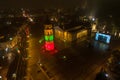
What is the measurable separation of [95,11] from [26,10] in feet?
175

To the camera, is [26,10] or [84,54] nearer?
[84,54]

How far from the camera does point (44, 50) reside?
35844 millimetres

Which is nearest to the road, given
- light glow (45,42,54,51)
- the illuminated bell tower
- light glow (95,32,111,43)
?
light glow (45,42,54,51)

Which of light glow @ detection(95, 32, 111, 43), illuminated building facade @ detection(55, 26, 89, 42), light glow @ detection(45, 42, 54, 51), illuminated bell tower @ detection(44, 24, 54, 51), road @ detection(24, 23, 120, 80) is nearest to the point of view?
road @ detection(24, 23, 120, 80)

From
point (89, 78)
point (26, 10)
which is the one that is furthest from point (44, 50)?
point (26, 10)

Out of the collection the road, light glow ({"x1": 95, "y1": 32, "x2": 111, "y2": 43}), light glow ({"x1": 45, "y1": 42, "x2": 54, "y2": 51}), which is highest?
light glow ({"x1": 95, "y1": 32, "x2": 111, "y2": 43})

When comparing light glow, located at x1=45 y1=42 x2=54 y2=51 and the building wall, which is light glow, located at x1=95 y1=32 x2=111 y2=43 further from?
light glow, located at x1=45 y1=42 x2=54 y2=51

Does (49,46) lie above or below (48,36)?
below

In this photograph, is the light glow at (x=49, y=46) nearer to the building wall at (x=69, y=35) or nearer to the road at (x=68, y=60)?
the road at (x=68, y=60)

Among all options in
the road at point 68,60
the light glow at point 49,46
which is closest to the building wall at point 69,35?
the road at point 68,60

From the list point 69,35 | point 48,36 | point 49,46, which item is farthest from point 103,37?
point 48,36

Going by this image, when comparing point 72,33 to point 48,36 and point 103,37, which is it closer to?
point 48,36

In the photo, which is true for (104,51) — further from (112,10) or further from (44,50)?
(112,10)

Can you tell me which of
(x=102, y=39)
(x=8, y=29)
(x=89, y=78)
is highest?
(x=8, y=29)
